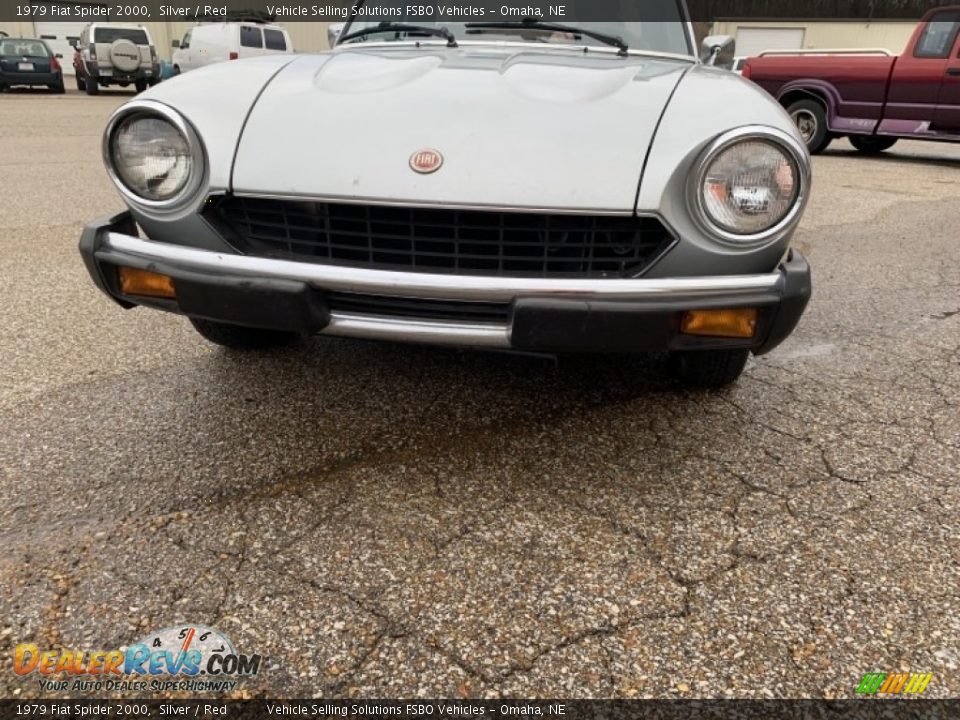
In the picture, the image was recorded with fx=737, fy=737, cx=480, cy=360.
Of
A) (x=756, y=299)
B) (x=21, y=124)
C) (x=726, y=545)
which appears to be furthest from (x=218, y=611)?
(x=21, y=124)

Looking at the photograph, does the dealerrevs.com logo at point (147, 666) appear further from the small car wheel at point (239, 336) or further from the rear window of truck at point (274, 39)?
the rear window of truck at point (274, 39)

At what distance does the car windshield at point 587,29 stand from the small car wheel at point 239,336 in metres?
1.25

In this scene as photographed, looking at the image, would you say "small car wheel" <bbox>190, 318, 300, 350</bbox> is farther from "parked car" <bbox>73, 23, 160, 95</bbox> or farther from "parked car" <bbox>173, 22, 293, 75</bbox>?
"parked car" <bbox>73, 23, 160, 95</bbox>

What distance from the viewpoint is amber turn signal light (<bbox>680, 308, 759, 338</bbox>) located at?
1.80 m

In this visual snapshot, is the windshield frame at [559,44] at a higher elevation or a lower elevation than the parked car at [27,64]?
higher

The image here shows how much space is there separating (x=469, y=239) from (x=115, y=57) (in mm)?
19082

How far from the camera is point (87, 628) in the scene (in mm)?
1477

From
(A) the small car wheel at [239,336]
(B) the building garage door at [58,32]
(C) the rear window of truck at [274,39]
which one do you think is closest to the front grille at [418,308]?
(A) the small car wheel at [239,336]

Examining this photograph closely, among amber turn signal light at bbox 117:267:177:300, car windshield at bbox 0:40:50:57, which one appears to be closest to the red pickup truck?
amber turn signal light at bbox 117:267:177:300

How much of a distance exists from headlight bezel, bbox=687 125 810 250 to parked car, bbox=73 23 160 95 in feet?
63.1

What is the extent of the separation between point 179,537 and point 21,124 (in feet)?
38.5

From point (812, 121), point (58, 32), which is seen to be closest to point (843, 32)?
point (812, 121)

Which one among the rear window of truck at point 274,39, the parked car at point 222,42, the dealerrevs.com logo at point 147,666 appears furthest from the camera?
the rear window of truck at point 274,39

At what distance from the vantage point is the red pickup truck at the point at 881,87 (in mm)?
8609
